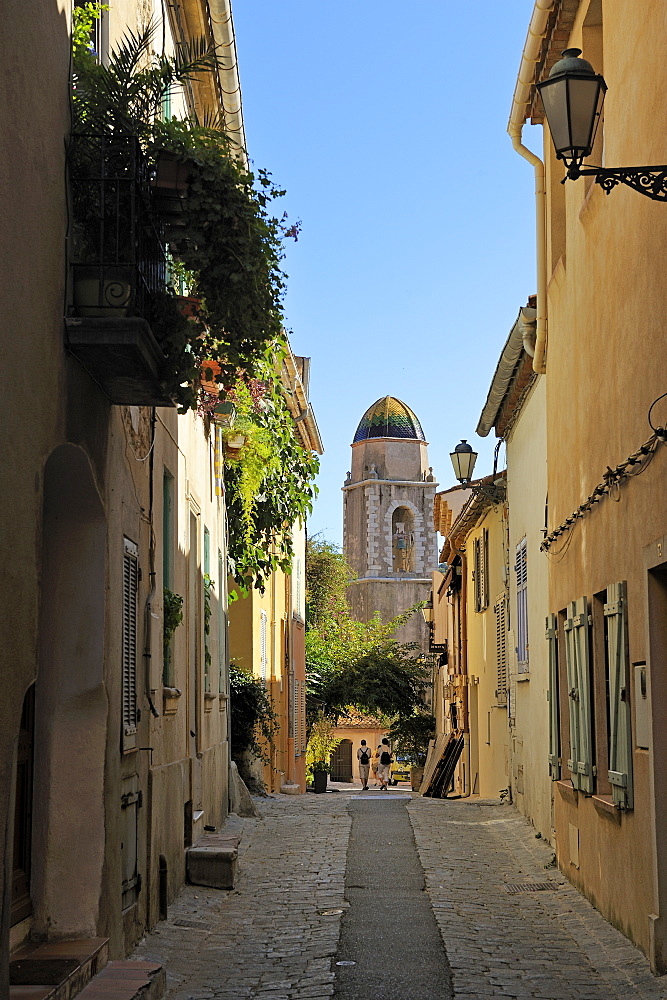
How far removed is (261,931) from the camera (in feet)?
29.0

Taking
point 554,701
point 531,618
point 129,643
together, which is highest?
point 531,618

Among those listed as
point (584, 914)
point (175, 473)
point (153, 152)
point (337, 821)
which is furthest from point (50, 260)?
point (337, 821)

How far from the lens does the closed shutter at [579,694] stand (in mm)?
9703

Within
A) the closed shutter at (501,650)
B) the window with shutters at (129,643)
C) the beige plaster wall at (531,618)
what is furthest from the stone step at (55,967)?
the closed shutter at (501,650)

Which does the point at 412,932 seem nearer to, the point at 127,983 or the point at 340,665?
the point at 127,983

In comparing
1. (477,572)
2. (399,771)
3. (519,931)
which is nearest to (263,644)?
(477,572)

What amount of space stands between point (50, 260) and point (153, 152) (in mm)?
1180

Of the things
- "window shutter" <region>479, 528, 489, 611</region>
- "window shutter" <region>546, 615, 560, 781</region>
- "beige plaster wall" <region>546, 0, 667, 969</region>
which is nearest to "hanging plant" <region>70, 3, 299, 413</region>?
"beige plaster wall" <region>546, 0, 667, 969</region>

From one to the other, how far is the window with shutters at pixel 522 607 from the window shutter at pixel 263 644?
4.94 m

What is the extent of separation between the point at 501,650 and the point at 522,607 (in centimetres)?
308

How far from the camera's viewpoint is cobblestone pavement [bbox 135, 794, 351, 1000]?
23.6 ft

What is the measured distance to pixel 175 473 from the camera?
10766mm

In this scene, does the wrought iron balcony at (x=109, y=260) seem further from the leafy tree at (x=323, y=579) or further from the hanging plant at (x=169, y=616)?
the leafy tree at (x=323, y=579)

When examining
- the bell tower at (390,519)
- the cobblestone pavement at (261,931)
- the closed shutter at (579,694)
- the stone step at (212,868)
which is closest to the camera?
the cobblestone pavement at (261,931)
